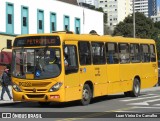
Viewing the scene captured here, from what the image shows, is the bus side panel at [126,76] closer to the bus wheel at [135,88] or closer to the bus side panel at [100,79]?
the bus wheel at [135,88]

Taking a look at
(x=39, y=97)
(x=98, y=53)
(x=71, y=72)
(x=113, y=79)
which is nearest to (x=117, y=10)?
(x=113, y=79)

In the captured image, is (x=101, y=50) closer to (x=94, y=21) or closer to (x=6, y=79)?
(x=6, y=79)

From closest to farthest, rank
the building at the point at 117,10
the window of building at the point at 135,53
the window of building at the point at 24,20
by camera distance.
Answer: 1. the window of building at the point at 135,53
2. the window of building at the point at 24,20
3. the building at the point at 117,10

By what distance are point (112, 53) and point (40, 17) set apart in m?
30.0

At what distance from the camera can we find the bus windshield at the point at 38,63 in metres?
17.7

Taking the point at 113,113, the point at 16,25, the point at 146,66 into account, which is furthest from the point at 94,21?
the point at 113,113

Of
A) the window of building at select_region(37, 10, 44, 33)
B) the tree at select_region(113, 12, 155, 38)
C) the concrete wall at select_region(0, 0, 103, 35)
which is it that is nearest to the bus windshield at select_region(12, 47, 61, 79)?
the concrete wall at select_region(0, 0, 103, 35)

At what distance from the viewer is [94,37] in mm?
20359

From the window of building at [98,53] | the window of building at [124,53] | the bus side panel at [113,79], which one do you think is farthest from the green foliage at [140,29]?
the window of building at [98,53]

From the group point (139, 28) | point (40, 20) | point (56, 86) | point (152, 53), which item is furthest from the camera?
point (139, 28)

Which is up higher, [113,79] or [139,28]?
[139,28]

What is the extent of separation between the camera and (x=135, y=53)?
939 inches

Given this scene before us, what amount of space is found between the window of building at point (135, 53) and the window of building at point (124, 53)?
43cm

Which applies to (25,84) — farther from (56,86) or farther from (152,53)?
(152,53)
